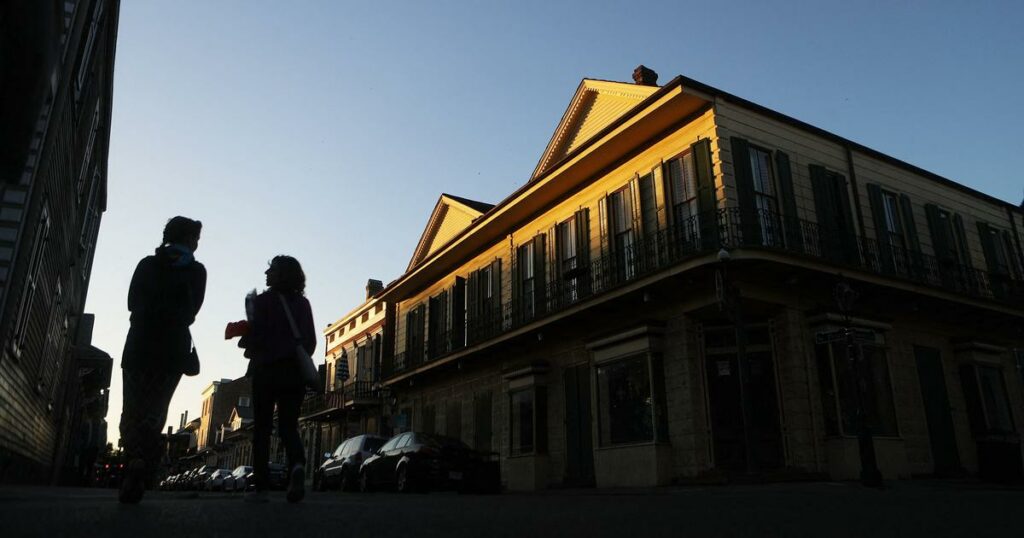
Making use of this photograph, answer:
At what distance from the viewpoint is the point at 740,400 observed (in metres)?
14.7

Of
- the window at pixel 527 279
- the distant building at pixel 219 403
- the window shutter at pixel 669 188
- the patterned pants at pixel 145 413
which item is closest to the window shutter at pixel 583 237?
the window at pixel 527 279

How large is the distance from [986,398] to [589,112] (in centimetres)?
1316

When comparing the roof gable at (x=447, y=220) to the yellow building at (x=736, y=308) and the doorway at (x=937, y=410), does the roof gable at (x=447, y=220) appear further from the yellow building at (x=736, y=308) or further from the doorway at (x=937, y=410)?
the doorway at (x=937, y=410)

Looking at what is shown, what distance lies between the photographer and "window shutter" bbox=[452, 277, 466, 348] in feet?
79.3

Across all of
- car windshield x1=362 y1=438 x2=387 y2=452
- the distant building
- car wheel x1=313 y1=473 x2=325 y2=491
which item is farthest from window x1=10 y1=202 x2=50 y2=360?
the distant building

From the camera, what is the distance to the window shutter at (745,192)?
47.3ft

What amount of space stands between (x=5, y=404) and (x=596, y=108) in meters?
16.3

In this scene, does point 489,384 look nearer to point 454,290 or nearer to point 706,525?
point 454,290

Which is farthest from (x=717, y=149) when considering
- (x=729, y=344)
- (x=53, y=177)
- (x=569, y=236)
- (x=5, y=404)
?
(x=5, y=404)

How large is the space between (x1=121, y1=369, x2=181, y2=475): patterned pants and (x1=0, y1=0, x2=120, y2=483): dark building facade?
1.42 metres

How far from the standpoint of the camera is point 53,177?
428 inches

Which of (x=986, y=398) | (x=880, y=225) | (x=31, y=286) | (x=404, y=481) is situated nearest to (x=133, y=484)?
(x=31, y=286)

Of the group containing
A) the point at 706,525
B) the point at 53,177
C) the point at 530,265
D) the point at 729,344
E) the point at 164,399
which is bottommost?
the point at 706,525

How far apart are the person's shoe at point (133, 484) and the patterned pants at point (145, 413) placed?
7 cm
